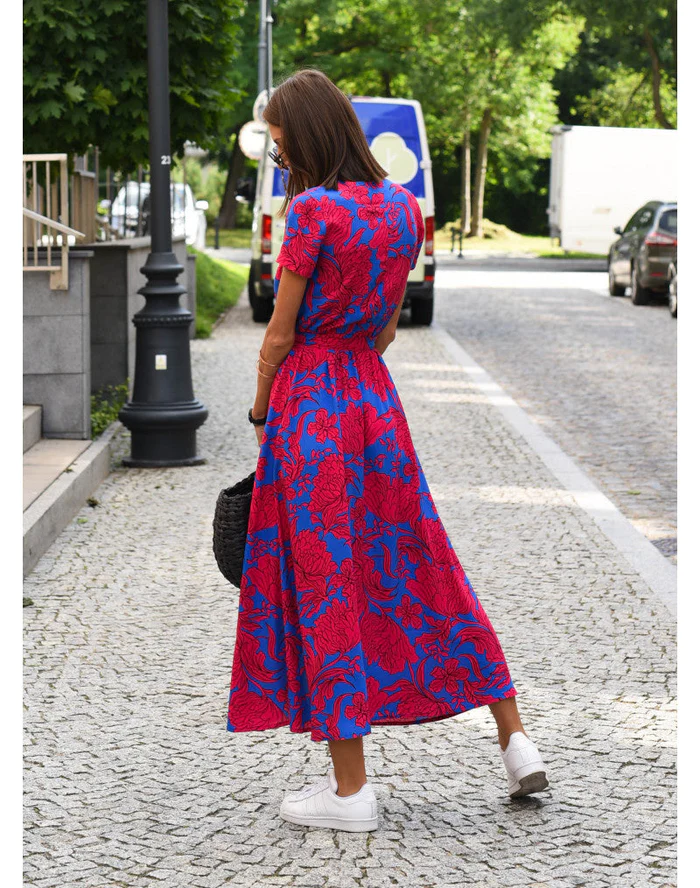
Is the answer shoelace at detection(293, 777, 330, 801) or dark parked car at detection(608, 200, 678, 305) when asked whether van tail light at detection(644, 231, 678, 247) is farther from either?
shoelace at detection(293, 777, 330, 801)

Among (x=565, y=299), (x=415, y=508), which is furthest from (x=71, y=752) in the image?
(x=565, y=299)

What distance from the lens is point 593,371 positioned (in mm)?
14328

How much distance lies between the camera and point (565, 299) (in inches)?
945

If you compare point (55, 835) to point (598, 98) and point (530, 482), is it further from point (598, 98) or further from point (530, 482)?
point (598, 98)

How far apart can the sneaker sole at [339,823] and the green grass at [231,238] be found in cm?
4104

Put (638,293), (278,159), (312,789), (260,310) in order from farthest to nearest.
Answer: (638,293) < (260,310) < (312,789) < (278,159)

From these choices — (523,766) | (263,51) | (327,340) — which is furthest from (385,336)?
(263,51)

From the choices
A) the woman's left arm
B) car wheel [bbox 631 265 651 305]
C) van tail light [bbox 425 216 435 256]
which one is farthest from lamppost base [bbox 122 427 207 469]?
car wheel [bbox 631 265 651 305]

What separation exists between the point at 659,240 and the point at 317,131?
19041 millimetres

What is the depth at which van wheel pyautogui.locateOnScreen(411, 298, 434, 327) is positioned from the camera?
18.3 m

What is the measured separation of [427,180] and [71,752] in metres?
14.3

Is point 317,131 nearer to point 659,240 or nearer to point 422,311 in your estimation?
point 422,311

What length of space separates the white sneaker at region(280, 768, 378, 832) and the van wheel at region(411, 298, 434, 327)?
14831 mm

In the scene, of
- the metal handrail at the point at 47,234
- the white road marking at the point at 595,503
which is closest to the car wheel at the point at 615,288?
the white road marking at the point at 595,503
